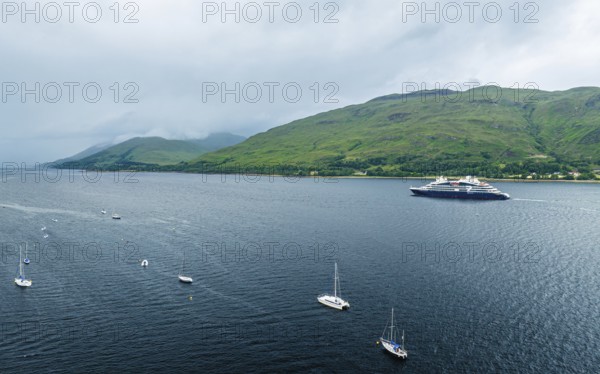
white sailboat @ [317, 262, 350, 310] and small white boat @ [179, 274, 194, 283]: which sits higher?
small white boat @ [179, 274, 194, 283]

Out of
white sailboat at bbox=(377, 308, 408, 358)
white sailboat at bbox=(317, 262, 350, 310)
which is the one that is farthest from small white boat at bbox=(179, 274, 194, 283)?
white sailboat at bbox=(377, 308, 408, 358)

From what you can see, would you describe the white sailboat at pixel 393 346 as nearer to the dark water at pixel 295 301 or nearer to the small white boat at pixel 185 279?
the dark water at pixel 295 301

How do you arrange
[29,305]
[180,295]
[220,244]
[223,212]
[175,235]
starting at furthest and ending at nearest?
[223,212], [175,235], [220,244], [180,295], [29,305]

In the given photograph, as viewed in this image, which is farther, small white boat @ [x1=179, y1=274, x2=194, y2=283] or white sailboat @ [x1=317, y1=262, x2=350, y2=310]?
small white boat @ [x1=179, y1=274, x2=194, y2=283]

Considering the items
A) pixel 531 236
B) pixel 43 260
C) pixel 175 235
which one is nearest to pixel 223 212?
pixel 175 235

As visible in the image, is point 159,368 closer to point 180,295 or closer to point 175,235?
point 180,295

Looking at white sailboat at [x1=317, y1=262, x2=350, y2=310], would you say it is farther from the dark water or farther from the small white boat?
the small white boat

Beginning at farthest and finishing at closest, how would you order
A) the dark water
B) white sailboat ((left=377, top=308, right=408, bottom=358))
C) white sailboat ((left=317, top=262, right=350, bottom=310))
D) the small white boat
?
the small white boat → white sailboat ((left=317, top=262, right=350, bottom=310)) → white sailboat ((left=377, top=308, right=408, bottom=358)) → the dark water

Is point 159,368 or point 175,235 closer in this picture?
point 159,368
